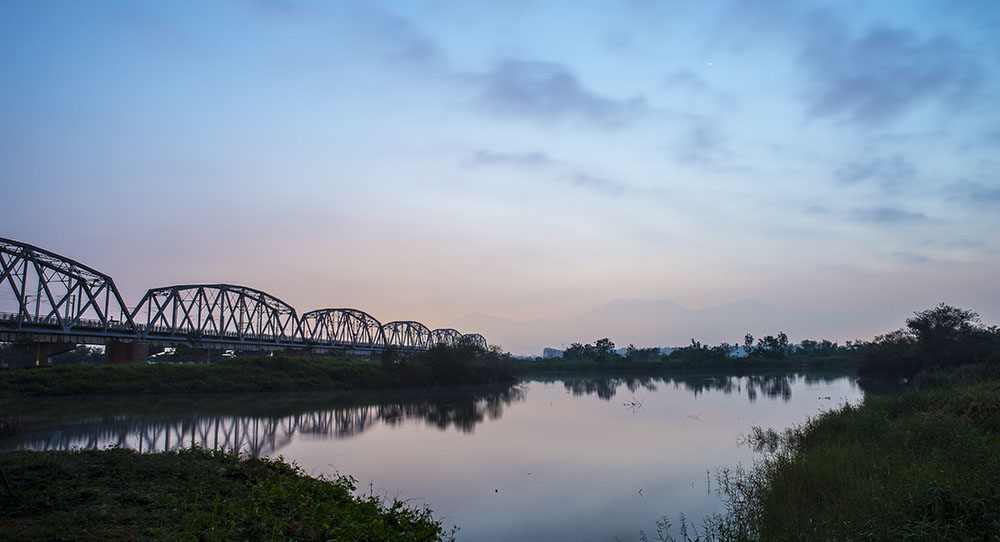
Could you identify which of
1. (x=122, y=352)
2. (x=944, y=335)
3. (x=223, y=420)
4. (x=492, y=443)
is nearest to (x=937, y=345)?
(x=944, y=335)

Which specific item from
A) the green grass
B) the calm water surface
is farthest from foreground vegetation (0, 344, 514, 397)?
the green grass

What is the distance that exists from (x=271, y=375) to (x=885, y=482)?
45.0 metres

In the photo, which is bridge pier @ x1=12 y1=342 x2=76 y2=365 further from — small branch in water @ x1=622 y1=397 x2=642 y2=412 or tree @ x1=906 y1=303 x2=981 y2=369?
tree @ x1=906 y1=303 x2=981 y2=369

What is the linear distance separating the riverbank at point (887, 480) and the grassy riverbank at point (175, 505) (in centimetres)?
530

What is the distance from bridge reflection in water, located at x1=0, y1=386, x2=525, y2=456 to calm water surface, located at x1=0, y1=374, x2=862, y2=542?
0.06 metres

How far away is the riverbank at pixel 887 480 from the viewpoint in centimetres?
684

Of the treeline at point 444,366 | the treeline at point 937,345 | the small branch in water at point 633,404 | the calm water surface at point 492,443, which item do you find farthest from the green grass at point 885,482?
the treeline at point 444,366

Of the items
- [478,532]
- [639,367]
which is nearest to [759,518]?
[478,532]

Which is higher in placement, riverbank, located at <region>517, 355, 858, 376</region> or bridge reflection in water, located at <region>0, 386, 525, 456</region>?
bridge reflection in water, located at <region>0, 386, 525, 456</region>

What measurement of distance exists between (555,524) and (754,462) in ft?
24.6

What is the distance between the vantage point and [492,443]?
20156mm

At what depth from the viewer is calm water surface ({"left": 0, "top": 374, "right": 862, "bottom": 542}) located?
11.5 meters

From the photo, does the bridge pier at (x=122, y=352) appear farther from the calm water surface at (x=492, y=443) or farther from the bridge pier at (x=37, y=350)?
the calm water surface at (x=492, y=443)

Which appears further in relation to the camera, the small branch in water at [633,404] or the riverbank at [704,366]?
the riverbank at [704,366]
